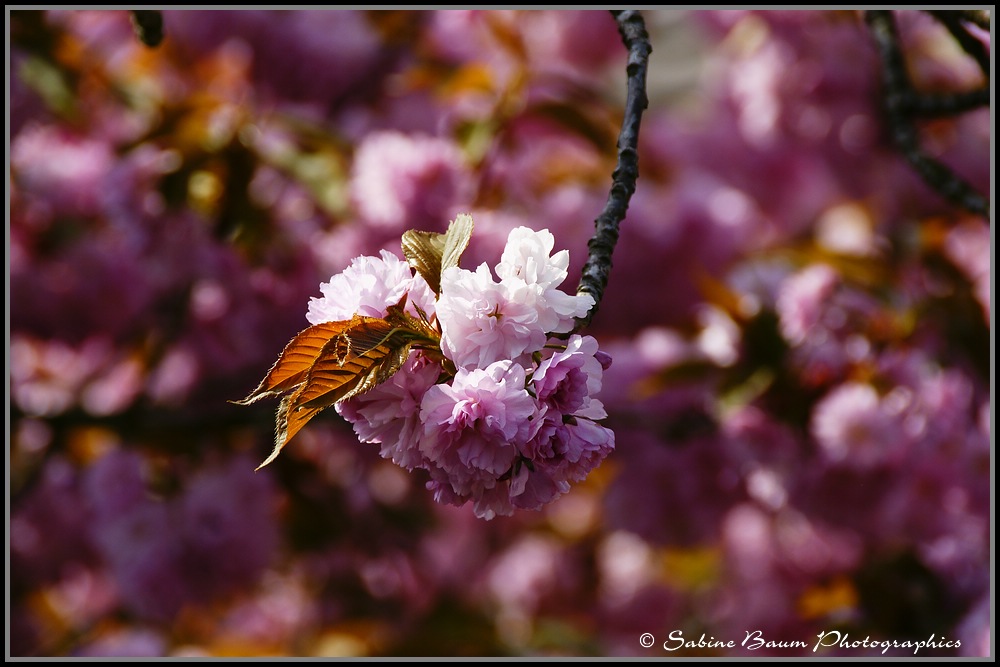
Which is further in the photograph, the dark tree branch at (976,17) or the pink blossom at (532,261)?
the dark tree branch at (976,17)

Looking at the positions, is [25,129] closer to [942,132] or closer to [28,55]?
[28,55]

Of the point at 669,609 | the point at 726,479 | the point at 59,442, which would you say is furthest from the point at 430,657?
the point at 669,609

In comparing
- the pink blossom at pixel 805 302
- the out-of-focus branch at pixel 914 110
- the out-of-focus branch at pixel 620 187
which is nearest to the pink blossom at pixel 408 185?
the pink blossom at pixel 805 302

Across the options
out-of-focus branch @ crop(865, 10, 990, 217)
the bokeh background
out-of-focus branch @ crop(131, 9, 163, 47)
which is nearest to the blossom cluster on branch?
out-of-focus branch @ crop(131, 9, 163, 47)

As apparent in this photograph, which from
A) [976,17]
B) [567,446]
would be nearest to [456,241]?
[567,446]

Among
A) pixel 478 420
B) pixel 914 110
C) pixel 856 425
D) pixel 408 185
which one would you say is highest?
pixel 478 420

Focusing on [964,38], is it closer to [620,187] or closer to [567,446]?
[620,187]

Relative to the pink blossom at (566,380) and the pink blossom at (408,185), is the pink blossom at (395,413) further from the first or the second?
the pink blossom at (408,185)
